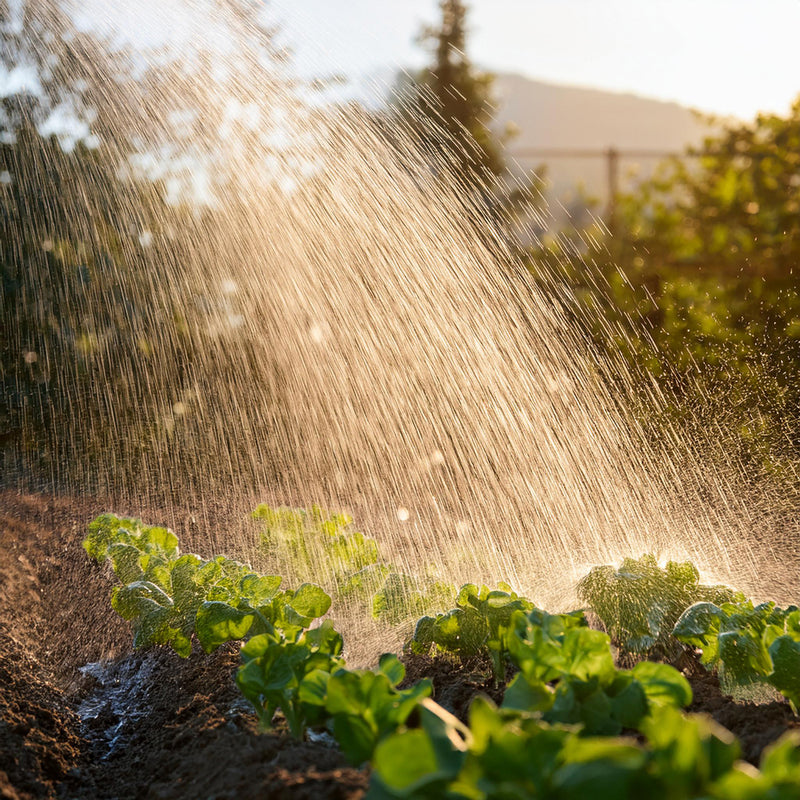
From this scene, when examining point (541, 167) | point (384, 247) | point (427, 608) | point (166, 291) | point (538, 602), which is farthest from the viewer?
point (541, 167)

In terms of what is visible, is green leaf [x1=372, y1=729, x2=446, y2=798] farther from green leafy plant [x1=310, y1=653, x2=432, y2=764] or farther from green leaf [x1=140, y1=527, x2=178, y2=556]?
green leaf [x1=140, y1=527, x2=178, y2=556]

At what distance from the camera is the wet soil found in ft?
4.75

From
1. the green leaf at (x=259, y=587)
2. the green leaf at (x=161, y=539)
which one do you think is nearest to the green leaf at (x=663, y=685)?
the green leaf at (x=259, y=587)

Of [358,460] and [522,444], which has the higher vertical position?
[522,444]

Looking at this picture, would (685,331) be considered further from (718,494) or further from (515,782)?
(515,782)

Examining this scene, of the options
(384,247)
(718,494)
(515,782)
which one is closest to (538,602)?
(515,782)

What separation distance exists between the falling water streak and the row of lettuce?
0.97m

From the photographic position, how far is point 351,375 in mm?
6812

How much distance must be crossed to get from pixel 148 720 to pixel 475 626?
100cm

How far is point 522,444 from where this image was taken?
5.39 meters

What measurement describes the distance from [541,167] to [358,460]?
264 inches

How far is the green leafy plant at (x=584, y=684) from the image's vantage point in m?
1.32

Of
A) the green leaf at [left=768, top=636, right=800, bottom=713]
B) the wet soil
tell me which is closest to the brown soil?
the wet soil

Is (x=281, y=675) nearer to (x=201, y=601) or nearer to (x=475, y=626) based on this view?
(x=475, y=626)
